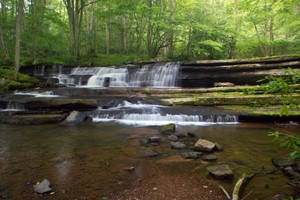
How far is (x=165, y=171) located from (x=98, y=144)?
2.53m

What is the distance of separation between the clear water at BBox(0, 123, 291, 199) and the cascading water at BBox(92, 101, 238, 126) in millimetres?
1132

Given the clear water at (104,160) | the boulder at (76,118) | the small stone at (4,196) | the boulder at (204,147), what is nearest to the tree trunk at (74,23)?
the boulder at (76,118)

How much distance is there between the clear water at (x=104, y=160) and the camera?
426 centimetres

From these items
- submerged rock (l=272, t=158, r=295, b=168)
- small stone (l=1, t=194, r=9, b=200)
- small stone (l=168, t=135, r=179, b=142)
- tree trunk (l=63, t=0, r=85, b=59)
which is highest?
tree trunk (l=63, t=0, r=85, b=59)

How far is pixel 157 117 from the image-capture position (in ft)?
33.1

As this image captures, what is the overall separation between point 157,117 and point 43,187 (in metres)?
6.39

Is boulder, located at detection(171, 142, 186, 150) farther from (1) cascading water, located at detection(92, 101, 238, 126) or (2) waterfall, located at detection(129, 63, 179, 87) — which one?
(2) waterfall, located at detection(129, 63, 179, 87)

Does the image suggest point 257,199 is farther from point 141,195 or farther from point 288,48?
point 288,48

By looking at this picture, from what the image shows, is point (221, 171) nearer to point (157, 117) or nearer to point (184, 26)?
point (157, 117)

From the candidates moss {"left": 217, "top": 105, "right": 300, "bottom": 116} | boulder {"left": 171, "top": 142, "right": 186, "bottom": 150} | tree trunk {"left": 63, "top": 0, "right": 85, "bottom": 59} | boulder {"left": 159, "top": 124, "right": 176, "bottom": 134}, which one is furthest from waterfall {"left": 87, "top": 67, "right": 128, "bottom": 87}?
boulder {"left": 171, "top": 142, "right": 186, "bottom": 150}

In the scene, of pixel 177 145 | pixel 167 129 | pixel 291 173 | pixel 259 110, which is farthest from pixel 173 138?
pixel 259 110

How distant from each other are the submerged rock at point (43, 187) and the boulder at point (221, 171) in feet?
9.50

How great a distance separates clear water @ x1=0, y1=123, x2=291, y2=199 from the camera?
4258 millimetres

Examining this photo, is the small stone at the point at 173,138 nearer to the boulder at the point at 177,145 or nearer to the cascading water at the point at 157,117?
the boulder at the point at 177,145
